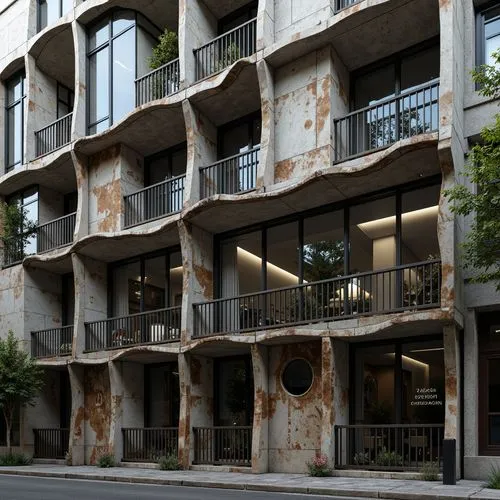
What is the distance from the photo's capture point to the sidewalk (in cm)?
1214

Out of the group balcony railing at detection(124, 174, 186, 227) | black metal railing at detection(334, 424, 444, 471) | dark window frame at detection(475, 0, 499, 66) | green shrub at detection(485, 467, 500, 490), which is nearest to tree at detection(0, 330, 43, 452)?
balcony railing at detection(124, 174, 186, 227)

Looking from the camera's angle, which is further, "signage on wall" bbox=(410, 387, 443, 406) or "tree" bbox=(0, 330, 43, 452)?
"tree" bbox=(0, 330, 43, 452)

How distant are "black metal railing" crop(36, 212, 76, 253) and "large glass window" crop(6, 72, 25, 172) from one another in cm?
338

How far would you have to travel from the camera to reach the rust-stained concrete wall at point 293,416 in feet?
55.4

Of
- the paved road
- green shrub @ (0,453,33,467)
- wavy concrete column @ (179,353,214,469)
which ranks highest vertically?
wavy concrete column @ (179,353,214,469)

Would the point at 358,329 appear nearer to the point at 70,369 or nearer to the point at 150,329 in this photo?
the point at 150,329

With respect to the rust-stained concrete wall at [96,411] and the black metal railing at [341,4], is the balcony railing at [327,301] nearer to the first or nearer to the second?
the rust-stained concrete wall at [96,411]

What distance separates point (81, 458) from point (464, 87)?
16.5 meters

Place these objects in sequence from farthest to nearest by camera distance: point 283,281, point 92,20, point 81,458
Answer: point 92,20
point 81,458
point 283,281

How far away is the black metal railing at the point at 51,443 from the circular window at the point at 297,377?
31.4 ft

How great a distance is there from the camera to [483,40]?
54.2ft

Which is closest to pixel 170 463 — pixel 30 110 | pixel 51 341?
pixel 51 341

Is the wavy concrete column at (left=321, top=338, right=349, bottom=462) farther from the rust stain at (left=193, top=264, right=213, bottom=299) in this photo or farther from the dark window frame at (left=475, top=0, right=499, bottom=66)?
the dark window frame at (left=475, top=0, right=499, bottom=66)

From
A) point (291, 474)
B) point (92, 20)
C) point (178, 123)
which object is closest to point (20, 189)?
point (92, 20)
